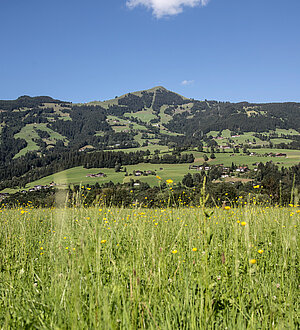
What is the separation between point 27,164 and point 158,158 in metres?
72.5

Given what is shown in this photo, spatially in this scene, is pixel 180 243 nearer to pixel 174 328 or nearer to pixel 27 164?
pixel 174 328

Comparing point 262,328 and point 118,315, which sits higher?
point 118,315

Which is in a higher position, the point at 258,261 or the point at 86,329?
the point at 86,329

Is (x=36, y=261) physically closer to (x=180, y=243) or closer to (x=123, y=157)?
(x=180, y=243)

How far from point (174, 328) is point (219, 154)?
13269cm

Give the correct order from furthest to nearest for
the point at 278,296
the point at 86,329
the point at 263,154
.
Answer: the point at 263,154 → the point at 278,296 → the point at 86,329

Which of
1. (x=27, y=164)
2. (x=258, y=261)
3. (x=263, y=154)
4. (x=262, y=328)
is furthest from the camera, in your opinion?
(x=27, y=164)

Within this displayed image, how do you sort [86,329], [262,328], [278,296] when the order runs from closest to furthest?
[86,329]
[262,328]
[278,296]

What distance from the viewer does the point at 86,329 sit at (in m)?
1.69

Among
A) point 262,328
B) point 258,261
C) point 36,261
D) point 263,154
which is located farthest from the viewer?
point 263,154

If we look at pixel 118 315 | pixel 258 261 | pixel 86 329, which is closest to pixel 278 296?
pixel 258 261

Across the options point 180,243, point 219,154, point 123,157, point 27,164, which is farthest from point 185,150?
point 180,243

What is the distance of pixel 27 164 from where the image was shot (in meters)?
140

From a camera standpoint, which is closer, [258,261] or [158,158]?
[258,261]
